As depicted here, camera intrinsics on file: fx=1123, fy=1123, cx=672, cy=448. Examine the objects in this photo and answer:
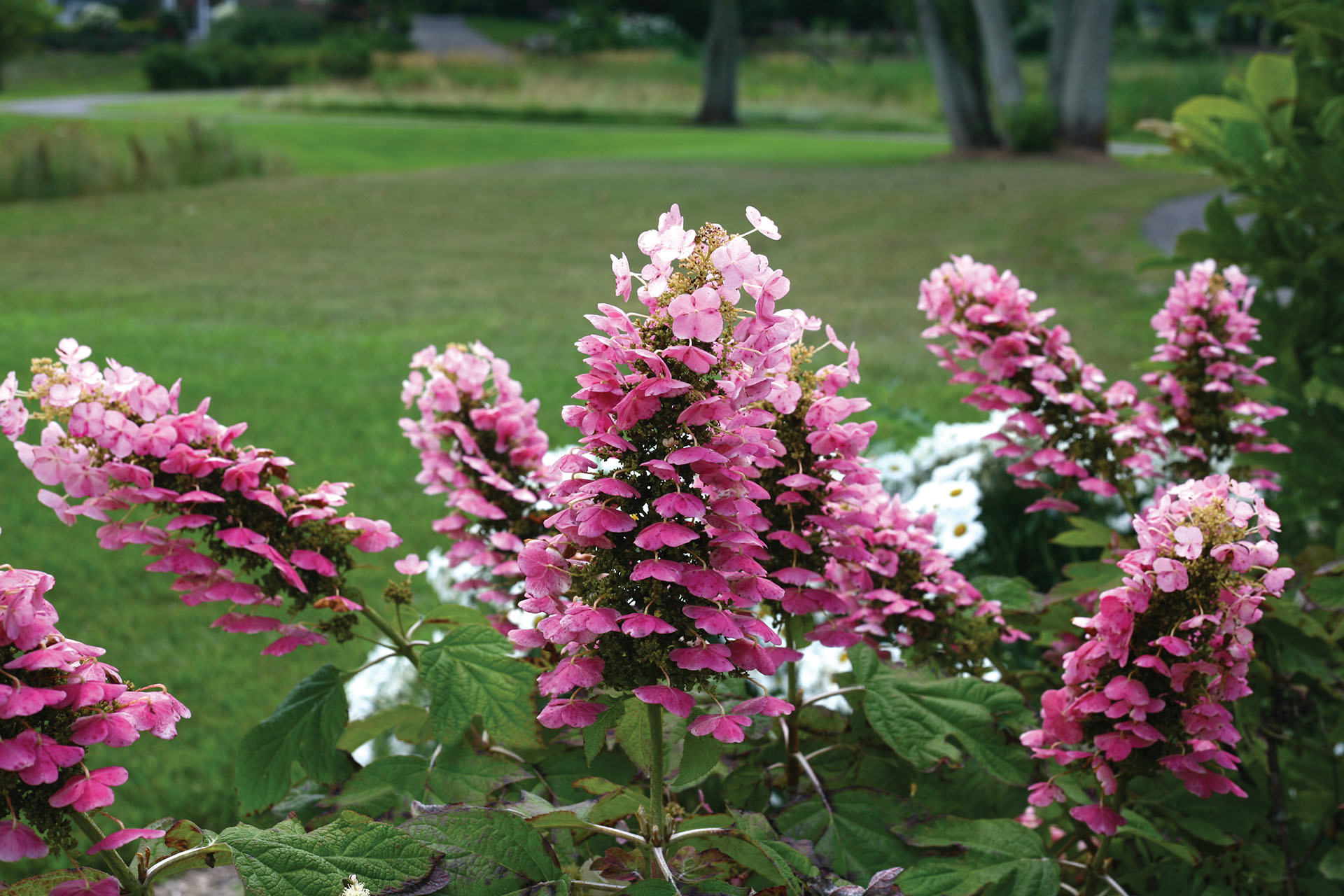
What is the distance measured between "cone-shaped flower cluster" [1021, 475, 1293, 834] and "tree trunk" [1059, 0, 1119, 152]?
1849cm

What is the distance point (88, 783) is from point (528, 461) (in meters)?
0.71

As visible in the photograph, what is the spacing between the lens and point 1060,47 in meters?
18.8

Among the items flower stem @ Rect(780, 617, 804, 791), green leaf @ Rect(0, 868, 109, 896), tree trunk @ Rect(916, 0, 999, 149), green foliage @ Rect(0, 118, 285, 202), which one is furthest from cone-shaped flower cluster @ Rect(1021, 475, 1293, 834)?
tree trunk @ Rect(916, 0, 999, 149)

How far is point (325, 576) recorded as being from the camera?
1.19 metres

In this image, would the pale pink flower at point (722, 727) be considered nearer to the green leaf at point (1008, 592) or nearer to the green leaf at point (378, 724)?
the green leaf at point (378, 724)

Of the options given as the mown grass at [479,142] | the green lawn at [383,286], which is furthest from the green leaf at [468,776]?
the mown grass at [479,142]

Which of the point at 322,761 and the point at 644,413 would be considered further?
the point at 322,761

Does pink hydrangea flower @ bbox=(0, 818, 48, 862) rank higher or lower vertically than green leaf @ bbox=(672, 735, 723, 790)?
higher

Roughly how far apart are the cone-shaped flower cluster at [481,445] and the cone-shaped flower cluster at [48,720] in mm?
568

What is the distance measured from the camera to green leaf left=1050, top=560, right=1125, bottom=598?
146cm

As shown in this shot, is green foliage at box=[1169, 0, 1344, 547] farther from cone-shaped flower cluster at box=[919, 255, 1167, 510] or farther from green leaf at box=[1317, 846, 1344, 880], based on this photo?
green leaf at box=[1317, 846, 1344, 880]

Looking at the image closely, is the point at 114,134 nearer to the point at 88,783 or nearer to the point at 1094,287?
the point at 1094,287

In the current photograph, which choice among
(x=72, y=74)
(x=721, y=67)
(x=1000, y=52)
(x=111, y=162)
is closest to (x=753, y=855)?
(x=111, y=162)

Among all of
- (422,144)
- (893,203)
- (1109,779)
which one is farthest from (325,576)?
(422,144)
